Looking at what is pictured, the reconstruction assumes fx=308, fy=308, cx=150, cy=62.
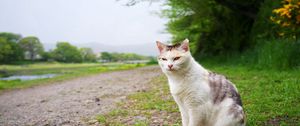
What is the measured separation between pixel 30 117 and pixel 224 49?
14.2 m

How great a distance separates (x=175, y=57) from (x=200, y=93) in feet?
1.64

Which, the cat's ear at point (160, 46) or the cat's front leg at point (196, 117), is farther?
the cat's ear at point (160, 46)

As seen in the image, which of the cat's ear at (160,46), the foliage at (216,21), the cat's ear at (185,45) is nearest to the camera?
the cat's ear at (185,45)

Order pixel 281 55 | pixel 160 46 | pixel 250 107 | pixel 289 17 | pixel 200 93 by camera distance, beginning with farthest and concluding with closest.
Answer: pixel 289 17 < pixel 281 55 < pixel 250 107 < pixel 160 46 < pixel 200 93

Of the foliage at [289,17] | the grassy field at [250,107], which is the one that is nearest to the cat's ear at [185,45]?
the grassy field at [250,107]

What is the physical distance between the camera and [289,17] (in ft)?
35.1

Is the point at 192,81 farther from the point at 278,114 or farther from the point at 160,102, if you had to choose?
the point at 160,102

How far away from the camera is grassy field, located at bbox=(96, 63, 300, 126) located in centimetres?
465

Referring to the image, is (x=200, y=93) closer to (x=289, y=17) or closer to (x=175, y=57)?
(x=175, y=57)

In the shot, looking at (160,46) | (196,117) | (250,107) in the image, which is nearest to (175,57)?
(160,46)

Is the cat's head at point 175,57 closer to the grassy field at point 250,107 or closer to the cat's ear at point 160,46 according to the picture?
the cat's ear at point 160,46

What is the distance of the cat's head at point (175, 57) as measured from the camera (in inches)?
139

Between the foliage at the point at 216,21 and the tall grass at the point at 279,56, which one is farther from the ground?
the foliage at the point at 216,21

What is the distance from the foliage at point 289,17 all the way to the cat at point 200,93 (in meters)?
7.30
